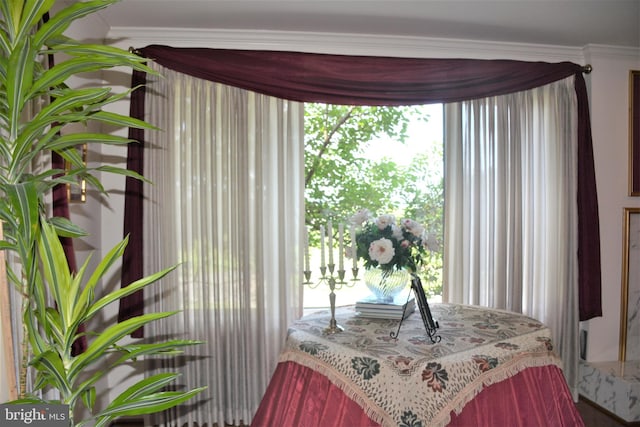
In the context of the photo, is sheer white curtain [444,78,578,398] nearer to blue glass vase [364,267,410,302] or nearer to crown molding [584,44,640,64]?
crown molding [584,44,640,64]

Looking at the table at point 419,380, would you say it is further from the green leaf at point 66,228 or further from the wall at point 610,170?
the wall at point 610,170

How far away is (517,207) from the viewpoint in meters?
3.37

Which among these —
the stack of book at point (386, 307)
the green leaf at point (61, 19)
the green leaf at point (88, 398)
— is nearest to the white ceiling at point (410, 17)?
the green leaf at point (61, 19)

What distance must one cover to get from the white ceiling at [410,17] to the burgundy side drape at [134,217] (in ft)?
1.52

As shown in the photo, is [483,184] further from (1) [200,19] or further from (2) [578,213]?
(1) [200,19]

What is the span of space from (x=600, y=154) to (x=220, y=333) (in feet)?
10.0

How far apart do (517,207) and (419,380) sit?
2.06 m

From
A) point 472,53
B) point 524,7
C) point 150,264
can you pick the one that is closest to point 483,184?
point 472,53

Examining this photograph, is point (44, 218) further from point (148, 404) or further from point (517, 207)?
point (517, 207)

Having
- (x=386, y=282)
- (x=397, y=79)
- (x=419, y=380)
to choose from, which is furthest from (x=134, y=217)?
(x=419, y=380)

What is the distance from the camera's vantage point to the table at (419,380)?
173 centimetres

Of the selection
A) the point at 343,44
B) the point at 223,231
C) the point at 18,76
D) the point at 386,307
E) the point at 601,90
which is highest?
the point at 343,44

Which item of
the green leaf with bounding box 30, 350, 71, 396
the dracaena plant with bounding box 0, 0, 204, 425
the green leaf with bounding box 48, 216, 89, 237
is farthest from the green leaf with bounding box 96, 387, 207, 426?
the green leaf with bounding box 48, 216, 89, 237

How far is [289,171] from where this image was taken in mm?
3186
